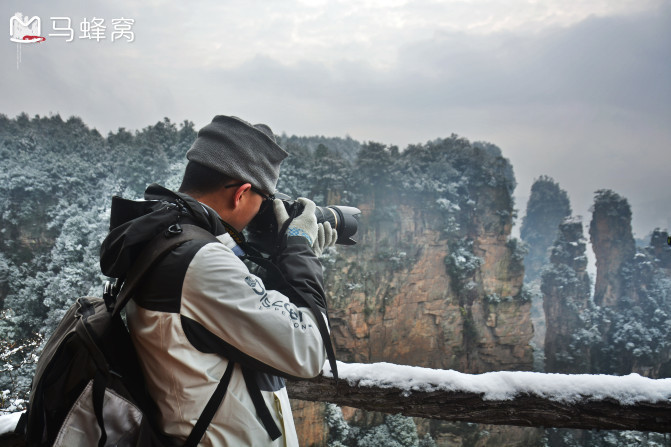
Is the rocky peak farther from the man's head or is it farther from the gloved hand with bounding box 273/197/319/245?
the man's head

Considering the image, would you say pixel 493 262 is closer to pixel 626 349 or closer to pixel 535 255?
pixel 626 349

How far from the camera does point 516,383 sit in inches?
58.2

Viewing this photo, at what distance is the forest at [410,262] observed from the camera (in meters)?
11.9

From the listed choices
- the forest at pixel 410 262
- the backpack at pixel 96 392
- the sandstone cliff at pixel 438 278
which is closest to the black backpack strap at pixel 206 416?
the backpack at pixel 96 392

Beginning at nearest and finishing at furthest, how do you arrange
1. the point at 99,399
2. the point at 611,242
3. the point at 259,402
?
the point at 99,399 < the point at 259,402 < the point at 611,242

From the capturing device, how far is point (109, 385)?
80cm

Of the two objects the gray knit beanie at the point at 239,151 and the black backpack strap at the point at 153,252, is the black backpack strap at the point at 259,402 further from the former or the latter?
the gray knit beanie at the point at 239,151

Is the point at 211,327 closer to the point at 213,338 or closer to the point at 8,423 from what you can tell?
the point at 213,338

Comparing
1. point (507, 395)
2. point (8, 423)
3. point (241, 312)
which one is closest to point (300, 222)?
point (241, 312)

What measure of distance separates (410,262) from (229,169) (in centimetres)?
1484

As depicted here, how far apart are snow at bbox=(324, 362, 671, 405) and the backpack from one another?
2.84 ft

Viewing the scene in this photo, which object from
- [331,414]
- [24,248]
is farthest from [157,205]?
[24,248]

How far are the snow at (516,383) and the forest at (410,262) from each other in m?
10.5

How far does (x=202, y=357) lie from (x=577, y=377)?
53.0 inches
